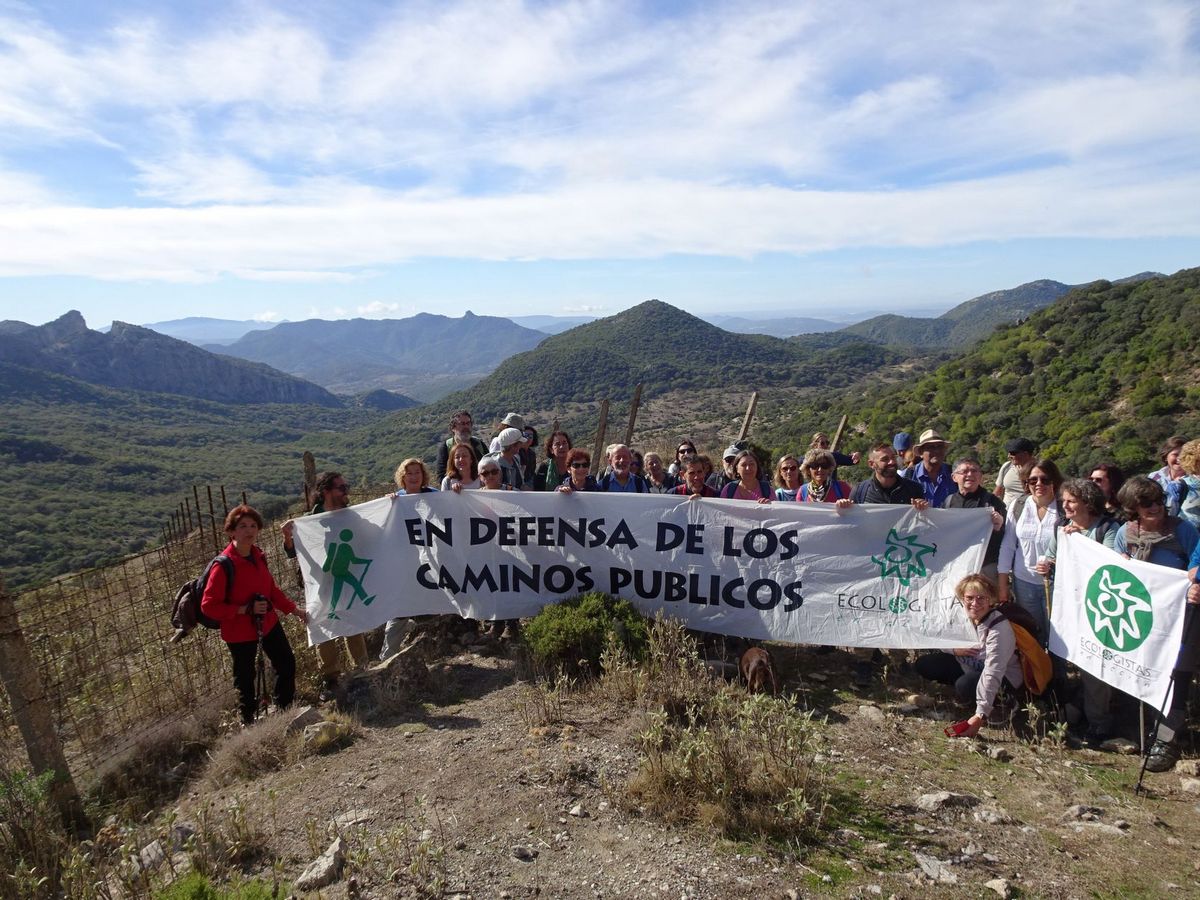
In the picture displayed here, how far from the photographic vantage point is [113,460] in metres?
85.0

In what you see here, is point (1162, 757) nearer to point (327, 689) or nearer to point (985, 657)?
point (985, 657)

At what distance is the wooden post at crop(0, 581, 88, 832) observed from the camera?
427 cm

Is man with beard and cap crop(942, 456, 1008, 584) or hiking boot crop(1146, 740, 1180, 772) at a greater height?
man with beard and cap crop(942, 456, 1008, 584)

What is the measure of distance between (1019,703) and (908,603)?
1040mm

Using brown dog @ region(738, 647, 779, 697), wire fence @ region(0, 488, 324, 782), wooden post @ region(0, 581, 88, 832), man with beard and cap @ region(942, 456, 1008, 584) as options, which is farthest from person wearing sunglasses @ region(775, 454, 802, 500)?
wooden post @ region(0, 581, 88, 832)

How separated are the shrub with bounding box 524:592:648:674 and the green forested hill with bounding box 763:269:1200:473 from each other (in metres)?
19.3

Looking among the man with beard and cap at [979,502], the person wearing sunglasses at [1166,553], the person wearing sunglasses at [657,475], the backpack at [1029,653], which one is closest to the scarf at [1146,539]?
the person wearing sunglasses at [1166,553]

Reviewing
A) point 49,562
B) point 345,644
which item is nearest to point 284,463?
point 49,562

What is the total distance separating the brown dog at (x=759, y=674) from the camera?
535cm

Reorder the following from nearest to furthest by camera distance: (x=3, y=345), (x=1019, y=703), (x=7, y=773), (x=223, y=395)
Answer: (x=7, y=773), (x=1019, y=703), (x=3, y=345), (x=223, y=395)

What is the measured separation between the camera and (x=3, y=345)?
16638cm

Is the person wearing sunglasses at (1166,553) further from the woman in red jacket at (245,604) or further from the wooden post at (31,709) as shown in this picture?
the wooden post at (31,709)

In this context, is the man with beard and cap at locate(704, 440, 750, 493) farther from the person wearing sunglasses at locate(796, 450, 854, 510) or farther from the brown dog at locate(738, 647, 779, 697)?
the brown dog at locate(738, 647, 779, 697)

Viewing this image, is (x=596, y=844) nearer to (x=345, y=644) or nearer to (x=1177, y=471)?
(x=345, y=644)
